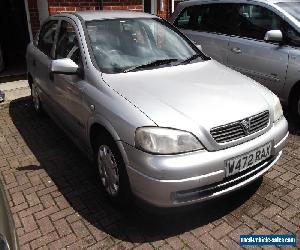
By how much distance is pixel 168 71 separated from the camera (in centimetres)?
362

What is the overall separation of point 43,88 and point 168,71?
2.15 m

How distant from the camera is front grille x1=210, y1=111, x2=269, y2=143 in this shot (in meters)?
2.80

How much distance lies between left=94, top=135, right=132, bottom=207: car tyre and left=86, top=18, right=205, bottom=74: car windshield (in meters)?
0.78

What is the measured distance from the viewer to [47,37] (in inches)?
196

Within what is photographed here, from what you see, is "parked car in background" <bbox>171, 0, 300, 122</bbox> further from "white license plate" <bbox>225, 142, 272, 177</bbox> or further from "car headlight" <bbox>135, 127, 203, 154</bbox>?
"car headlight" <bbox>135, 127, 203, 154</bbox>

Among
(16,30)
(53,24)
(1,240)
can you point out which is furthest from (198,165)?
(16,30)

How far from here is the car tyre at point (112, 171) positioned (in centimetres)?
298

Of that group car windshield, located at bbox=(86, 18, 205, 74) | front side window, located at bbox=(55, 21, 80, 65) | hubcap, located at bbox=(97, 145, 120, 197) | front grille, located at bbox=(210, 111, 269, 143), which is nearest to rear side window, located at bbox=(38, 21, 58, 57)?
front side window, located at bbox=(55, 21, 80, 65)

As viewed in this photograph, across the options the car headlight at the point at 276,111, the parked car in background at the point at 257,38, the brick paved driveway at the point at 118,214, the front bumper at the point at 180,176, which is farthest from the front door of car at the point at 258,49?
the front bumper at the point at 180,176

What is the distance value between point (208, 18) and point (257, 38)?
118 cm

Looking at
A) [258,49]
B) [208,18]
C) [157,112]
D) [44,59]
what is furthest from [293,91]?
[44,59]

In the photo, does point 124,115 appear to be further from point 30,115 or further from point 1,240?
point 30,115

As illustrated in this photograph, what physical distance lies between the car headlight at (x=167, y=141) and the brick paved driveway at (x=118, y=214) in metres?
0.55

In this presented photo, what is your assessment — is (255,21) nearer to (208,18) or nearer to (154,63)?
A: (208,18)
